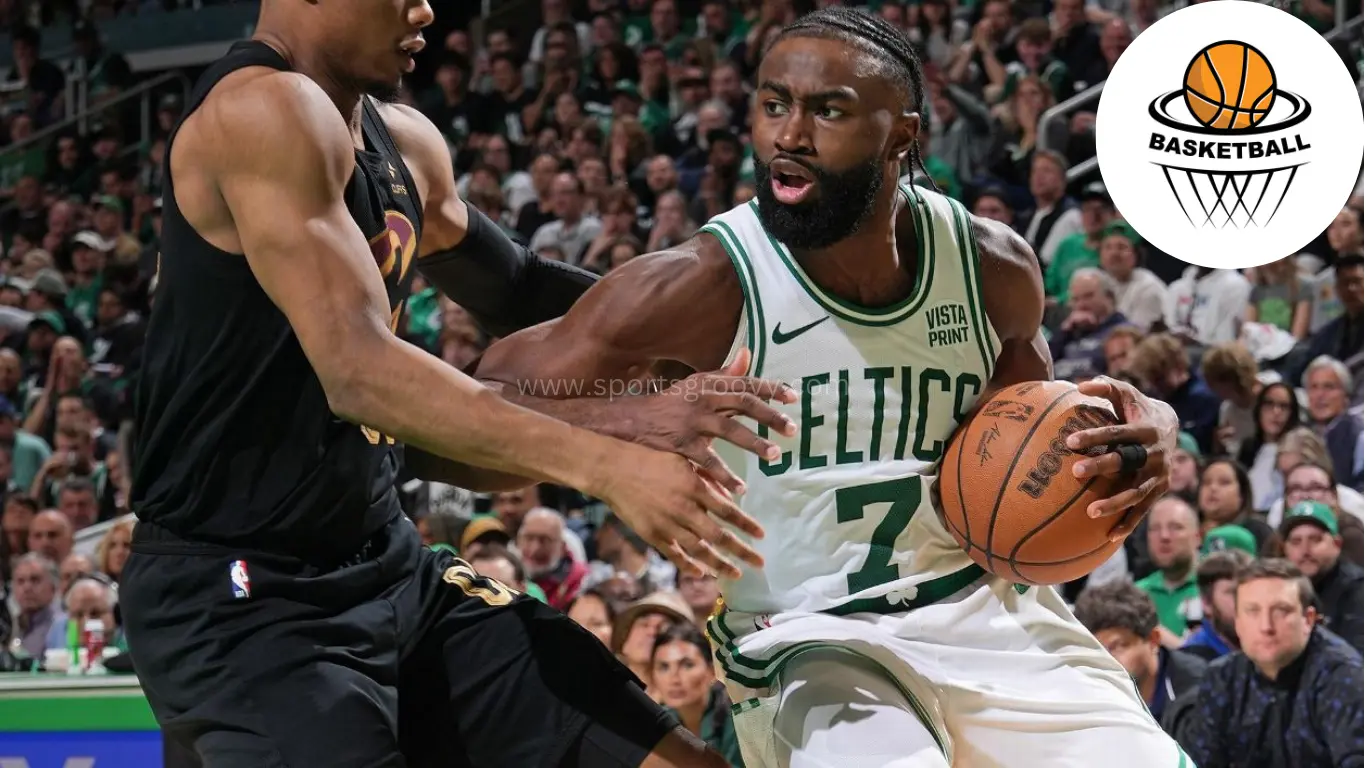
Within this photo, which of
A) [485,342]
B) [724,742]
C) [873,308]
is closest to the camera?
[873,308]

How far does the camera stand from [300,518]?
2.63m

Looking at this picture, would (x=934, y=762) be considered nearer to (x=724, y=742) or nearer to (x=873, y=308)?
(x=873, y=308)

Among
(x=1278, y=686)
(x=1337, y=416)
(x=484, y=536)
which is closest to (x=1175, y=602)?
(x=1278, y=686)

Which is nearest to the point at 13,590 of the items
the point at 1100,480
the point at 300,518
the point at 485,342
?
the point at 485,342

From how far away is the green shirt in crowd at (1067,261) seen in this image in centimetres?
851

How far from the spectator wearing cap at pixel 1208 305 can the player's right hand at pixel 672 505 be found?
6113 mm

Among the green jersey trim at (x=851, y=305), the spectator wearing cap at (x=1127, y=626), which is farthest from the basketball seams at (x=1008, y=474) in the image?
the spectator wearing cap at (x=1127, y=626)

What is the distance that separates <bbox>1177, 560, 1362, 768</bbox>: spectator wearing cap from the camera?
510 cm

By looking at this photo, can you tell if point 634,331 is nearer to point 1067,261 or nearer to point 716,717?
point 716,717

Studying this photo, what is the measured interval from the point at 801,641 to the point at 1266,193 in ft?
17.5

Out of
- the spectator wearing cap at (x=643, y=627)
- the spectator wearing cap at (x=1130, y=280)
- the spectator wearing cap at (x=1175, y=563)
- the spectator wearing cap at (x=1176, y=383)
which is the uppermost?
the spectator wearing cap at (x=1130, y=280)

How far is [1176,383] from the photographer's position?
733 centimetres

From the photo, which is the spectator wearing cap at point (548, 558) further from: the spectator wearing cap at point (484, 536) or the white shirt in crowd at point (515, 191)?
the white shirt in crowd at point (515, 191)
